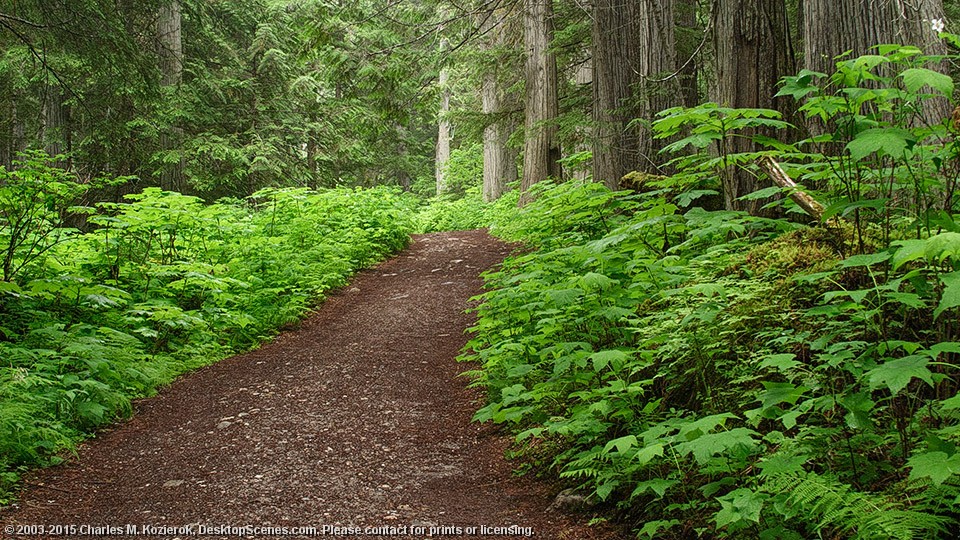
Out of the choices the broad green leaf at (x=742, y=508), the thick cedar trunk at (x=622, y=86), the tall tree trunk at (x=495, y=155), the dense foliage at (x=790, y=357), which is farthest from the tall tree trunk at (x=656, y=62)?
the tall tree trunk at (x=495, y=155)

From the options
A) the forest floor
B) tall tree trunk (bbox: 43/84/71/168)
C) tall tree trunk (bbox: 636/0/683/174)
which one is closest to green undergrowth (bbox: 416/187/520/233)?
tall tree trunk (bbox: 636/0/683/174)

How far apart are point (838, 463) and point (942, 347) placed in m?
0.62

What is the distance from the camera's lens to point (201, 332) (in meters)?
6.98

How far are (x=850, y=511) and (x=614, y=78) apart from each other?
275 inches

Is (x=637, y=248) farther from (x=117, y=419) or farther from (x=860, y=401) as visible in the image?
(x=117, y=419)

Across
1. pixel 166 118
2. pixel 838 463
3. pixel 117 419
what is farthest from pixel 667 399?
pixel 166 118

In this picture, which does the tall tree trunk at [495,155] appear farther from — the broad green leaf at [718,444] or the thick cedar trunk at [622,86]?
the broad green leaf at [718,444]

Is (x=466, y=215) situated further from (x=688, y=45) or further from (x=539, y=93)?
(x=688, y=45)

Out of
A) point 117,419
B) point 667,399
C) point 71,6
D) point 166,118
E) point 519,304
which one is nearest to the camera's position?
point 667,399

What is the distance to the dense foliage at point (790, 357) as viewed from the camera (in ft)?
7.77

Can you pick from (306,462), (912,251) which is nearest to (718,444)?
(912,251)

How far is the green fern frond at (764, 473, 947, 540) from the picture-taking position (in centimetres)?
214

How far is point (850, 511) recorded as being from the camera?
2.32m

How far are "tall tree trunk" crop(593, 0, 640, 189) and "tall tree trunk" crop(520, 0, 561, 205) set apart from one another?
400 cm
